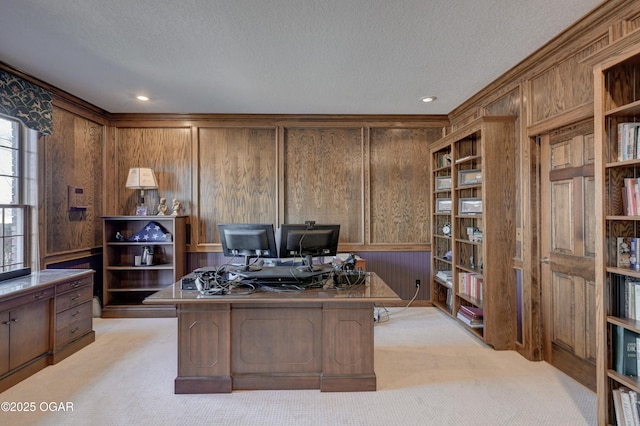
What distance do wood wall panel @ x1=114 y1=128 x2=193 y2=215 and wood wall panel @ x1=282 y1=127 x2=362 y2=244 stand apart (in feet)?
4.63

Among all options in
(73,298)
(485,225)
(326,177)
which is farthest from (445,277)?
(73,298)

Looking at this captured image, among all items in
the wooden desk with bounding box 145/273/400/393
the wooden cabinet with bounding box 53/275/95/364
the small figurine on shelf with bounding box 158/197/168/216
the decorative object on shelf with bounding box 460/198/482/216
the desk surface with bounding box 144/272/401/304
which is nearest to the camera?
the desk surface with bounding box 144/272/401/304

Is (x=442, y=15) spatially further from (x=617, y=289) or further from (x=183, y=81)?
(x=183, y=81)

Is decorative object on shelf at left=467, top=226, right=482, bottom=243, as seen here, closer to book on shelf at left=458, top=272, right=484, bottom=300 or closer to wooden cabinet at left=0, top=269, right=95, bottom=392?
book on shelf at left=458, top=272, right=484, bottom=300

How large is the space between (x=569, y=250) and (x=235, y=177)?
3793 millimetres

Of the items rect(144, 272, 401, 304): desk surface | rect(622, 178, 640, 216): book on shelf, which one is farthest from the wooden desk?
rect(622, 178, 640, 216): book on shelf

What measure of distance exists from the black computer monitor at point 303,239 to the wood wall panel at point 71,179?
2.82 meters

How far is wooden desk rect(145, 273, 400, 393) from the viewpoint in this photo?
2.20 metres

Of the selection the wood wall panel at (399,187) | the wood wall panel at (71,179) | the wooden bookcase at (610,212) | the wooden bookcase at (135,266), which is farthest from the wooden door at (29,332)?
the wooden bookcase at (610,212)

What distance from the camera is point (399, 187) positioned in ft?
14.1

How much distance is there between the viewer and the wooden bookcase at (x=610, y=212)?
68.1 inches

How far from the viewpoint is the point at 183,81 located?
3074 millimetres

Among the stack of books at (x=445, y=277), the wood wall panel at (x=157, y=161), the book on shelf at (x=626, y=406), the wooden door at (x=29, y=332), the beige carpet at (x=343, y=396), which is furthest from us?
the wood wall panel at (x=157, y=161)

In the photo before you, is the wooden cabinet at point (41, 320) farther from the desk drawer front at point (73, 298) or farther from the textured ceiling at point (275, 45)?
the textured ceiling at point (275, 45)
